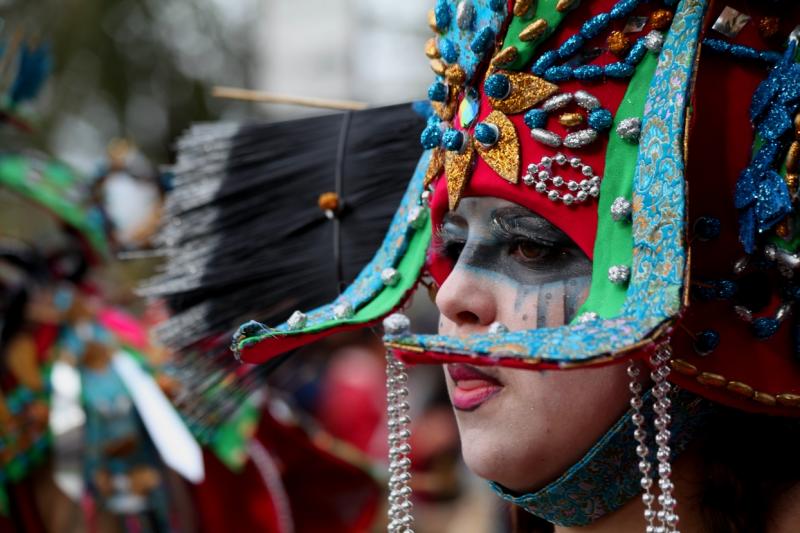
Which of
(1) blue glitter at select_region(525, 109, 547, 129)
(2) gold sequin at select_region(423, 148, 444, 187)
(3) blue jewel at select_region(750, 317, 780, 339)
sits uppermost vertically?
(1) blue glitter at select_region(525, 109, 547, 129)

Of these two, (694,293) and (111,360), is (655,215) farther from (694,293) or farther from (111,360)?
(111,360)

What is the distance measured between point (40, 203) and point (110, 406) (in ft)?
2.81

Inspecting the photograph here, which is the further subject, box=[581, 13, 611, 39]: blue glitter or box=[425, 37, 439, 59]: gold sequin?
box=[425, 37, 439, 59]: gold sequin

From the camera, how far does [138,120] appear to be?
1433cm

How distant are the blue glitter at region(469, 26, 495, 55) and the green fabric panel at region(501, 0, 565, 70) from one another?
3 cm

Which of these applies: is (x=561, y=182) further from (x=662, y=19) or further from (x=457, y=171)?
(x=662, y=19)

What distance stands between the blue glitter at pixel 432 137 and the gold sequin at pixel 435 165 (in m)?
0.01

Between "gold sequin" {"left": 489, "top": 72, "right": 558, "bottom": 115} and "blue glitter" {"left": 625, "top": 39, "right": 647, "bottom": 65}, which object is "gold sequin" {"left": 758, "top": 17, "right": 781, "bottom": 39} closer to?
"blue glitter" {"left": 625, "top": 39, "right": 647, "bottom": 65}

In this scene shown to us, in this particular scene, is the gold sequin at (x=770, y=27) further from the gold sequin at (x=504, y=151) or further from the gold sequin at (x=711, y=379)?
the gold sequin at (x=711, y=379)

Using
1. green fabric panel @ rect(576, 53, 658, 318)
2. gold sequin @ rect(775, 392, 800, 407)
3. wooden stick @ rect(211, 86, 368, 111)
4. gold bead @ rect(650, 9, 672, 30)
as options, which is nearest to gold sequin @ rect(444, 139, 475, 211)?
green fabric panel @ rect(576, 53, 658, 318)

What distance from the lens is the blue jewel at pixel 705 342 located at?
175 cm

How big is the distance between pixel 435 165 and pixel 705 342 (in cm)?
52

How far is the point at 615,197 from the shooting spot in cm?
174

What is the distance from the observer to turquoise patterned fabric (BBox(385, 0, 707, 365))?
1.49m
